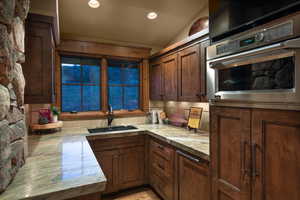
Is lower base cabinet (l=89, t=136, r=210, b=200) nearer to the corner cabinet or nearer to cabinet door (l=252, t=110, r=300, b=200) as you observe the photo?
the corner cabinet

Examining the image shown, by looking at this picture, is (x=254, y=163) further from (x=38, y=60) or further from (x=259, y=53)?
(x=38, y=60)

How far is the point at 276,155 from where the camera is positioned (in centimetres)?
96

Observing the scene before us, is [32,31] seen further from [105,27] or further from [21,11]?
[105,27]

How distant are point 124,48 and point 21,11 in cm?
201

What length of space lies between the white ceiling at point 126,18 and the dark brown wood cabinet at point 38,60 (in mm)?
824

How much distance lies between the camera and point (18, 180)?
102 cm

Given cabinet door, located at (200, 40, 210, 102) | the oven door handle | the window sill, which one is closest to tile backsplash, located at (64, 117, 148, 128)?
the window sill

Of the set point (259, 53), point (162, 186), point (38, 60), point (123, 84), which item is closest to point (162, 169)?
point (162, 186)

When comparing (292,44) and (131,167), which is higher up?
(292,44)

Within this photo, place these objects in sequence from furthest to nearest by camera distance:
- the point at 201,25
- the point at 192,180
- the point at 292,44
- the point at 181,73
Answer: the point at 181,73 → the point at 201,25 → the point at 192,180 → the point at 292,44

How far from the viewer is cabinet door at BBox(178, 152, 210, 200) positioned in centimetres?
158

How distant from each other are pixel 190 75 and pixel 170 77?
0.49 meters

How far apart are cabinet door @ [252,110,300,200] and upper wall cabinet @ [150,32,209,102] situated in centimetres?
100

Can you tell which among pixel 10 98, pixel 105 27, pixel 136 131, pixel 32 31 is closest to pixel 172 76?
pixel 136 131
